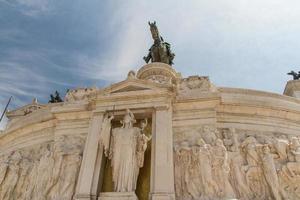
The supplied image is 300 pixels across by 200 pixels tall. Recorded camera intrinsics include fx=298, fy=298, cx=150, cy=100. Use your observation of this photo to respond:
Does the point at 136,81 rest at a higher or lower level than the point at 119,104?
higher

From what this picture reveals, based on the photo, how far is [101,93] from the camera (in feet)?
38.7

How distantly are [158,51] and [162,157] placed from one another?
11.4 metres

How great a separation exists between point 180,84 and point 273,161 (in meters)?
4.48

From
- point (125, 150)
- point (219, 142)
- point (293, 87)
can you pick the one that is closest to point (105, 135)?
point (125, 150)

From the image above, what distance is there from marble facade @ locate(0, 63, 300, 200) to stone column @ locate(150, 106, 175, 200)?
31mm

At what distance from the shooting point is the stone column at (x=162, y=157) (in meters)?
8.69

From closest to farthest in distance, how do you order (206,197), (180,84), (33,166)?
(206,197) < (33,166) < (180,84)

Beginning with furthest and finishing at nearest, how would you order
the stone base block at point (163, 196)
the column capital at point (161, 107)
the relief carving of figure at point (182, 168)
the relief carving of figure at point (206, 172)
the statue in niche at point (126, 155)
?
the column capital at point (161, 107) < the statue in niche at point (126, 155) < the relief carving of figure at point (182, 168) < the relief carving of figure at point (206, 172) < the stone base block at point (163, 196)

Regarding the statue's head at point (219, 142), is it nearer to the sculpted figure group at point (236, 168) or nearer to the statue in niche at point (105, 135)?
the sculpted figure group at point (236, 168)

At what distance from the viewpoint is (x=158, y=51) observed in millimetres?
19703

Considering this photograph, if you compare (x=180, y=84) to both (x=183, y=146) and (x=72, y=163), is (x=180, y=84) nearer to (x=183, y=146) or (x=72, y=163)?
(x=183, y=146)

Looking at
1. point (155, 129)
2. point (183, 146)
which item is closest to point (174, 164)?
point (183, 146)

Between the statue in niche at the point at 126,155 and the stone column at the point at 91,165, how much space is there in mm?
593

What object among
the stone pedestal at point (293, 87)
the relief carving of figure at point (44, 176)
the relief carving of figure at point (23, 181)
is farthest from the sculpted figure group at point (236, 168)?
the stone pedestal at point (293, 87)
